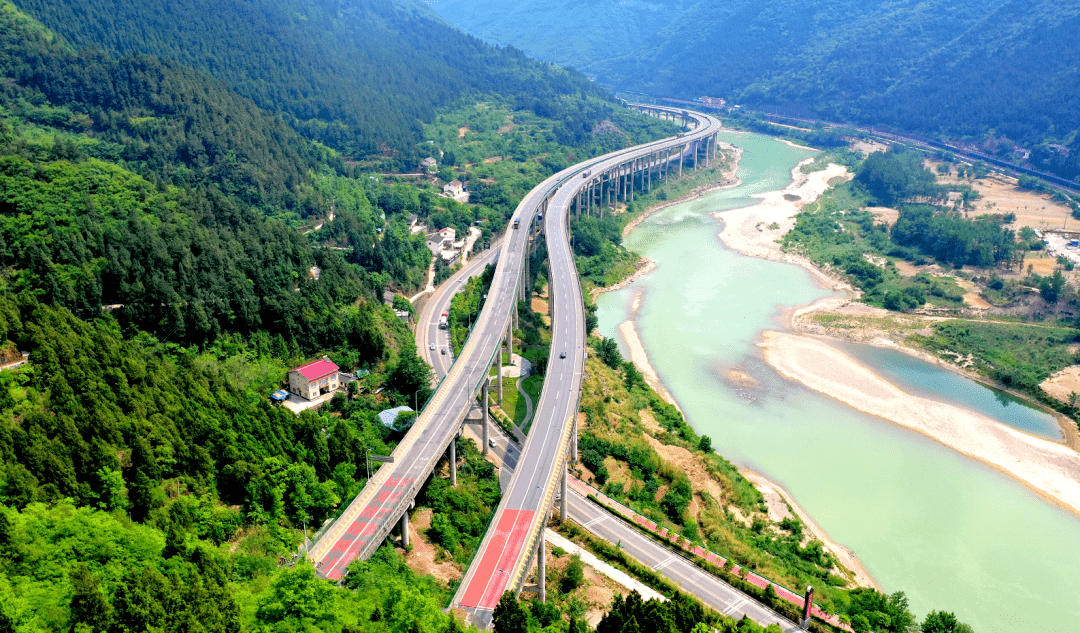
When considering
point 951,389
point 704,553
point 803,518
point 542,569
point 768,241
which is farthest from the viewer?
point 768,241

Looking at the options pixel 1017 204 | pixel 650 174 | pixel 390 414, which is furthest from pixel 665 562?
pixel 1017 204

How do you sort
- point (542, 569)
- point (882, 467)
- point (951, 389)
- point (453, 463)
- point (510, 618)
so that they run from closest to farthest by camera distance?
point (510, 618)
point (542, 569)
point (453, 463)
point (882, 467)
point (951, 389)

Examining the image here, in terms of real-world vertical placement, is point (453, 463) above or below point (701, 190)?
above

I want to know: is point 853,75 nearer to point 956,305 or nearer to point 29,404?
point 956,305

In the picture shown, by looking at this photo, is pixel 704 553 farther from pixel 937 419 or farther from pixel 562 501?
pixel 937 419

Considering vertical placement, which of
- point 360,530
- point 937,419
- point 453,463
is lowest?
point 937,419

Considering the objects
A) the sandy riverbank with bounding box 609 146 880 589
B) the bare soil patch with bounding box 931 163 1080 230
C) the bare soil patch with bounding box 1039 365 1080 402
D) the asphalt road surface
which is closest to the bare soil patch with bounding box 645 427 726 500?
the sandy riverbank with bounding box 609 146 880 589

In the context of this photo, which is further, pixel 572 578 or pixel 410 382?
pixel 410 382

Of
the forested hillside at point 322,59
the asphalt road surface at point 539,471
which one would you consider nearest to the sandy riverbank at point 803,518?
the asphalt road surface at point 539,471

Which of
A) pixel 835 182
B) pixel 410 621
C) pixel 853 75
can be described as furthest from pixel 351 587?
pixel 853 75
